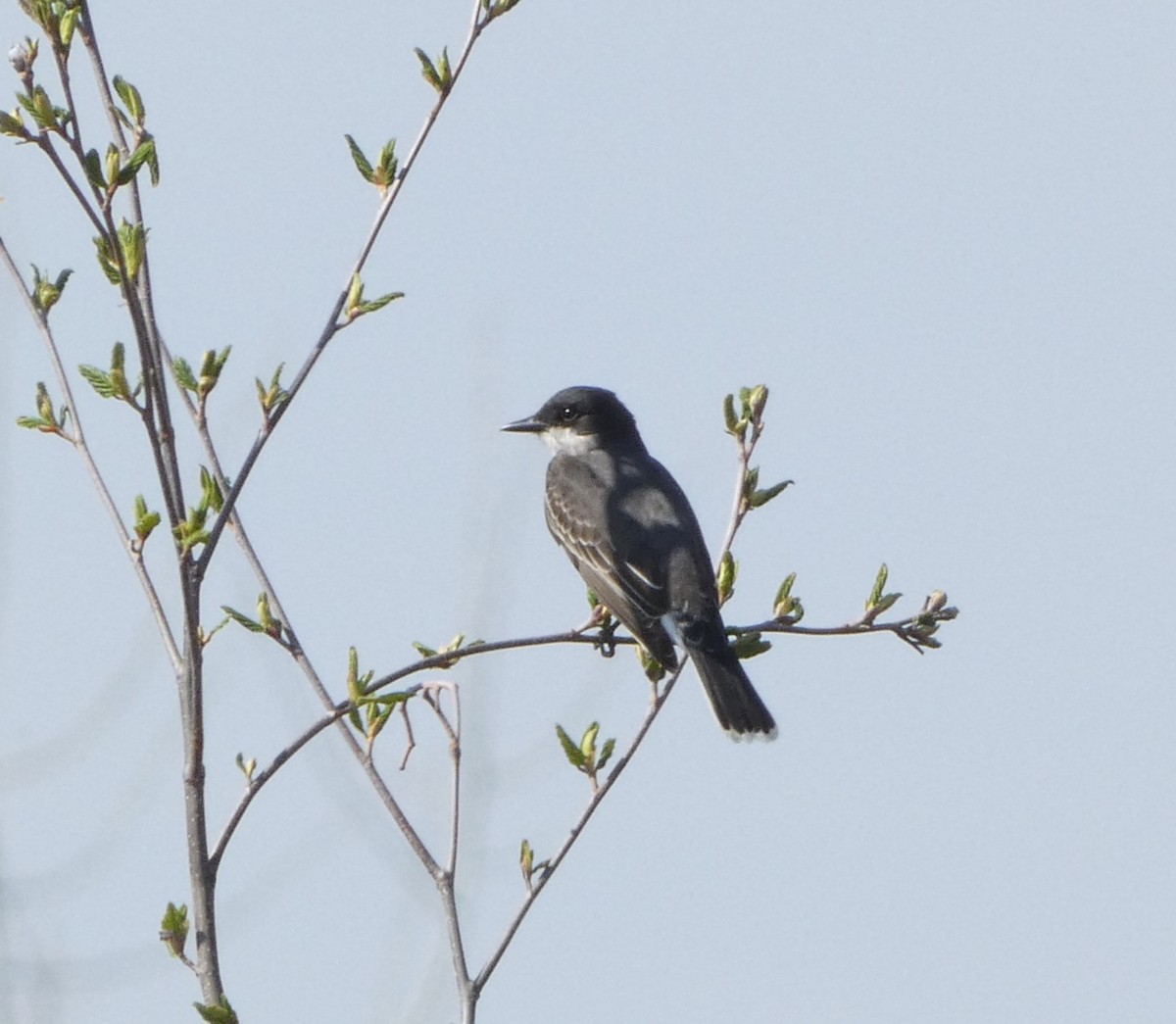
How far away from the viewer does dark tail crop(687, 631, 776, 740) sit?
6969 millimetres

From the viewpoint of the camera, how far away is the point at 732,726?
23.0 ft

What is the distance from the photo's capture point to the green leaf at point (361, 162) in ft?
13.3

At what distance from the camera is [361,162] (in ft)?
13.3

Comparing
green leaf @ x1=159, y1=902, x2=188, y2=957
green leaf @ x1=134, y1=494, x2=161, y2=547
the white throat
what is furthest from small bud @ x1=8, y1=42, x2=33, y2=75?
the white throat

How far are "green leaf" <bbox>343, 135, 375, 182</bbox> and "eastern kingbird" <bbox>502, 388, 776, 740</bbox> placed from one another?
7.38 ft

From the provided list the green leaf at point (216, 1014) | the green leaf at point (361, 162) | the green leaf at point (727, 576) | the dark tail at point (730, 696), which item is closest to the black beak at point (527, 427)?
the dark tail at point (730, 696)

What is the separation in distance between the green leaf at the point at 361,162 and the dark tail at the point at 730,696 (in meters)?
3.29

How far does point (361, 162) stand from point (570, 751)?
1576 mm

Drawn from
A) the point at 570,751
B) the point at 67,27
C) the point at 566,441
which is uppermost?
the point at 566,441

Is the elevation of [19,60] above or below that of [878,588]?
above

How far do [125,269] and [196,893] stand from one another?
1.17 m

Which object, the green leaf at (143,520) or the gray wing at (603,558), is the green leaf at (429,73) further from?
the gray wing at (603,558)

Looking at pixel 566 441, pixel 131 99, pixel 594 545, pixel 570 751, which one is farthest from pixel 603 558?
pixel 131 99

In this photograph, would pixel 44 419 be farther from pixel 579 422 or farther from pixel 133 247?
pixel 579 422
